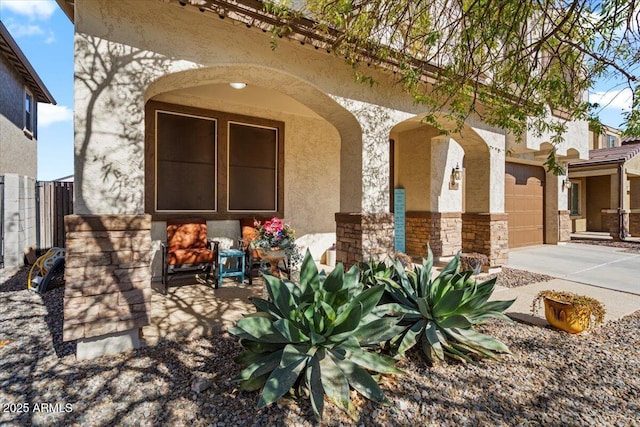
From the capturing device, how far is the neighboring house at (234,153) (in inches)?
118

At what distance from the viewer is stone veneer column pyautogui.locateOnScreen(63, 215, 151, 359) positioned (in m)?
2.89

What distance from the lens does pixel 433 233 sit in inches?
321

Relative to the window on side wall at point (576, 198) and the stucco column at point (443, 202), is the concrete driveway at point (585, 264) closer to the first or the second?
the stucco column at point (443, 202)

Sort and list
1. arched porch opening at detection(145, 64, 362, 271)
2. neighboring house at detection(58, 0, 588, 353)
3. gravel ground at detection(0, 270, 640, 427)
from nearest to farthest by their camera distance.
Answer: gravel ground at detection(0, 270, 640, 427), neighboring house at detection(58, 0, 588, 353), arched porch opening at detection(145, 64, 362, 271)

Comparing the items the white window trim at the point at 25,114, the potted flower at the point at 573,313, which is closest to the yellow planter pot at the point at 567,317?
the potted flower at the point at 573,313

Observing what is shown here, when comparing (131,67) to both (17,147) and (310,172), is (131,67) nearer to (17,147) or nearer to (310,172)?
(310,172)

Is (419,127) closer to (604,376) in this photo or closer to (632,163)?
(604,376)

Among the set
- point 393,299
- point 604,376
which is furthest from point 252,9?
point 604,376

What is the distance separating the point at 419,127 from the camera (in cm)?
828

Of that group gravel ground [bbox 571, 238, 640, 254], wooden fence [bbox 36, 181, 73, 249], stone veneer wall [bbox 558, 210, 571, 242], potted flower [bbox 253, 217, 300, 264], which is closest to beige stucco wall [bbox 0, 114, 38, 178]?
wooden fence [bbox 36, 181, 73, 249]

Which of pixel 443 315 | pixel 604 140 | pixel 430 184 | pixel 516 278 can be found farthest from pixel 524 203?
pixel 604 140

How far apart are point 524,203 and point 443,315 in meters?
9.25

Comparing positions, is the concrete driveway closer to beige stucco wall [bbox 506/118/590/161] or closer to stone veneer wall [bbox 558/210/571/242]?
stone veneer wall [bbox 558/210/571/242]

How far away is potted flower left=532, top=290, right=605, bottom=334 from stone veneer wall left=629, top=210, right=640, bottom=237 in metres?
14.1
